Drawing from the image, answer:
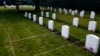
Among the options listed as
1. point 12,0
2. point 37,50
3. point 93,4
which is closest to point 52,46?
point 37,50

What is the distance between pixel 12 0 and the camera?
42000 mm

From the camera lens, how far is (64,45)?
7.82m

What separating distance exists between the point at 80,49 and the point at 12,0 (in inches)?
1464

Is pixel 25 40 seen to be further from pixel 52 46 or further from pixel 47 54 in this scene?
pixel 47 54

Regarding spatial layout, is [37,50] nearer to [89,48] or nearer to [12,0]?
[89,48]

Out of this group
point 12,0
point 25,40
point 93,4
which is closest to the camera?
point 25,40

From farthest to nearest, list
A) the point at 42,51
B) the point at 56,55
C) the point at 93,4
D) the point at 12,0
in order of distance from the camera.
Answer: the point at 12,0 < the point at 93,4 < the point at 42,51 < the point at 56,55

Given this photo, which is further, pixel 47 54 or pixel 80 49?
pixel 80 49

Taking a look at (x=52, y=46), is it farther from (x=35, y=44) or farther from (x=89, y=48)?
(x=89, y=48)

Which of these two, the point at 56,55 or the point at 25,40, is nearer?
the point at 56,55

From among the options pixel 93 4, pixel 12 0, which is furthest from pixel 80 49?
pixel 12 0

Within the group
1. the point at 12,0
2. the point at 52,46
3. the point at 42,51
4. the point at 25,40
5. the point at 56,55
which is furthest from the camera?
the point at 12,0

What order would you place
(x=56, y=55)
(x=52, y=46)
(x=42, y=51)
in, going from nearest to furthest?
(x=56, y=55) < (x=42, y=51) < (x=52, y=46)

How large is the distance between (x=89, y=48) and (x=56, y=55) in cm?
148
